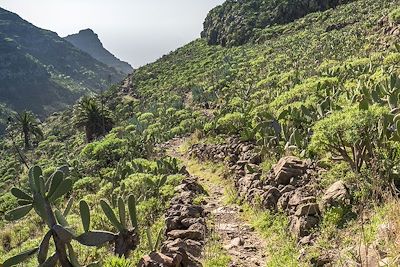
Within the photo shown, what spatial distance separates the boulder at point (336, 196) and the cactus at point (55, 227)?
324cm

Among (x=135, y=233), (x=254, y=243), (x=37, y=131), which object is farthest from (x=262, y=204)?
(x=37, y=131)

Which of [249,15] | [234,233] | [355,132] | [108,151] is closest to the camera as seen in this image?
[355,132]

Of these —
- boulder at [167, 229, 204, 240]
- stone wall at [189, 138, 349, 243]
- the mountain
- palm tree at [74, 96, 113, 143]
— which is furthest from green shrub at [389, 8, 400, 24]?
the mountain

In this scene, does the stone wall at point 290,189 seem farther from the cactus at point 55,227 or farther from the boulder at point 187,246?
the cactus at point 55,227

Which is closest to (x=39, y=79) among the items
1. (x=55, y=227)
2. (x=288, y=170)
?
(x=288, y=170)

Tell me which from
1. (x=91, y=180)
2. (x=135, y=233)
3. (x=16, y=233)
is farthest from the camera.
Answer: (x=91, y=180)

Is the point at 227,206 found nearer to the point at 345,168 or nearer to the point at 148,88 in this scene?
the point at 345,168

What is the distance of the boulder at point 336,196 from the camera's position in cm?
699

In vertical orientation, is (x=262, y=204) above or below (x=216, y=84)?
below

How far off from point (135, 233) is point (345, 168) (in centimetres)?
410

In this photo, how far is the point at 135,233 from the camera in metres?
7.27

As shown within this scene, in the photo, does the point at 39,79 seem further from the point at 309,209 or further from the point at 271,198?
the point at 309,209

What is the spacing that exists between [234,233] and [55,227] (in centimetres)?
371

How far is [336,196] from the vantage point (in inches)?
280
